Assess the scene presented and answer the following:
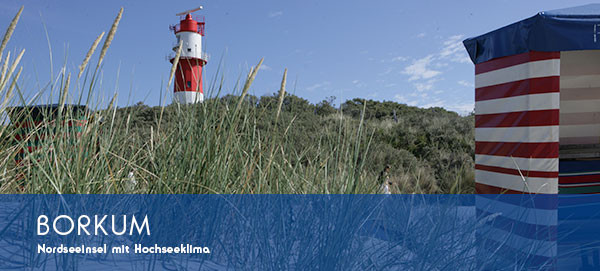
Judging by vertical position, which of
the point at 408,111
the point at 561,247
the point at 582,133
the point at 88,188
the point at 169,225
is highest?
the point at 408,111

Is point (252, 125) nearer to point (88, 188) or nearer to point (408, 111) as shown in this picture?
point (88, 188)

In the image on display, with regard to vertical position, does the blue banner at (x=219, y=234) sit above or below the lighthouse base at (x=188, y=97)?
below

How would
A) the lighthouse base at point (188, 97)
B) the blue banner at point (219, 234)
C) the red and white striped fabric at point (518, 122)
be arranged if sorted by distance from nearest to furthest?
1. the blue banner at point (219, 234)
2. the lighthouse base at point (188, 97)
3. the red and white striped fabric at point (518, 122)

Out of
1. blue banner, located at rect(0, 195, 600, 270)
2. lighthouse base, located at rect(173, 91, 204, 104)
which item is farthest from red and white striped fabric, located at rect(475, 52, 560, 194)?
lighthouse base, located at rect(173, 91, 204, 104)

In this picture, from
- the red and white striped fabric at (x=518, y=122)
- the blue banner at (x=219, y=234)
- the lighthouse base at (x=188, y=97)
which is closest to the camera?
the blue banner at (x=219, y=234)

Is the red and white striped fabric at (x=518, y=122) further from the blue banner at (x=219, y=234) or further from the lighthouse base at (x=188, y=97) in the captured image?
the lighthouse base at (x=188, y=97)

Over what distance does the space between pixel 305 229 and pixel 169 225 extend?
51 cm

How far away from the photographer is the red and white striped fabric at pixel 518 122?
2.94 m

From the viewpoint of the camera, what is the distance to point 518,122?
317 centimetres

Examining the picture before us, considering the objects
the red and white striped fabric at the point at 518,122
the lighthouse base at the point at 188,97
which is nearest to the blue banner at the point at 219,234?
the lighthouse base at the point at 188,97

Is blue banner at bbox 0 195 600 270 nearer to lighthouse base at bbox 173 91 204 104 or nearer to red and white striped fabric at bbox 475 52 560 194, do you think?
lighthouse base at bbox 173 91 204 104

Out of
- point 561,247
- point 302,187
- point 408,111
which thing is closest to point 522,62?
point 561,247

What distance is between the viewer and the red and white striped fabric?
2939 millimetres

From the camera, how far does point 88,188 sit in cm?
136
